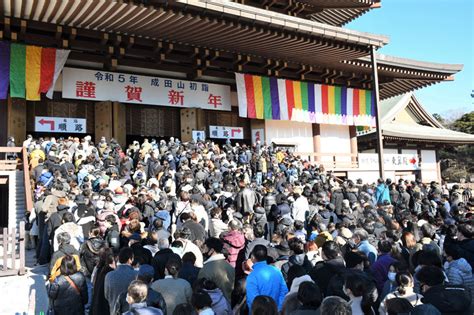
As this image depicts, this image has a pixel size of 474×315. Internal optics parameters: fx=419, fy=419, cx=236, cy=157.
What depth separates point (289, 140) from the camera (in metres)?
20.2

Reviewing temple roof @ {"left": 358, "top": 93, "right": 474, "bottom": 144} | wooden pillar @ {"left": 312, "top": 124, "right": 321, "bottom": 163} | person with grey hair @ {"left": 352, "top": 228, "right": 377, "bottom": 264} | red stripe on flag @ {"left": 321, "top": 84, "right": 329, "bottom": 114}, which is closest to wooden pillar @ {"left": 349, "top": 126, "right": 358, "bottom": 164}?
temple roof @ {"left": 358, "top": 93, "right": 474, "bottom": 144}

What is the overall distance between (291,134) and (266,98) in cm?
268

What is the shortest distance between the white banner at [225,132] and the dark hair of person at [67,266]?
13870 mm

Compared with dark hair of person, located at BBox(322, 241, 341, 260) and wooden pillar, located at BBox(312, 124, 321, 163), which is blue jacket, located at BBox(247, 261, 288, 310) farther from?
wooden pillar, located at BBox(312, 124, 321, 163)

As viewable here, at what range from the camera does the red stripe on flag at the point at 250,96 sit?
18.0 metres

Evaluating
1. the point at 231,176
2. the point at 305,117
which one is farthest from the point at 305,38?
the point at 231,176

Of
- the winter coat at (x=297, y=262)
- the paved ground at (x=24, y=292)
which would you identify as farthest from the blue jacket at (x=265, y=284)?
the paved ground at (x=24, y=292)

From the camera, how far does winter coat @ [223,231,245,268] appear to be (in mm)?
5384

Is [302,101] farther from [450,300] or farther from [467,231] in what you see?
[450,300]

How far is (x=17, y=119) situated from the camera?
14195 millimetres

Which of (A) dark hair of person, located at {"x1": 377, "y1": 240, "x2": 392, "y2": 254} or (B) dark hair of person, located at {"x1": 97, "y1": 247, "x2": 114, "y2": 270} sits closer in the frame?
(B) dark hair of person, located at {"x1": 97, "y1": 247, "x2": 114, "y2": 270}

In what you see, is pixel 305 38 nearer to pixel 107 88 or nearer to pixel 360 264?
pixel 107 88

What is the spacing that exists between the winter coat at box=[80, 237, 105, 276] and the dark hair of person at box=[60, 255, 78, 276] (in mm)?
1020

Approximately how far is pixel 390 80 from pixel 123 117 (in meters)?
13.0
